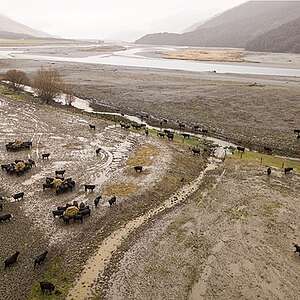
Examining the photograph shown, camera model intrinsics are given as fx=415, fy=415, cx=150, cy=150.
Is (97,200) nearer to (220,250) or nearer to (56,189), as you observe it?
(56,189)

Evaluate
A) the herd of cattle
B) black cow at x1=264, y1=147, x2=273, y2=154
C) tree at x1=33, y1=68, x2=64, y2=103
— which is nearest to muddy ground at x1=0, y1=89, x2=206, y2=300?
the herd of cattle

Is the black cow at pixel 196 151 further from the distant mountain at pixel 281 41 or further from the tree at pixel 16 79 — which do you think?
the distant mountain at pixel 281 41

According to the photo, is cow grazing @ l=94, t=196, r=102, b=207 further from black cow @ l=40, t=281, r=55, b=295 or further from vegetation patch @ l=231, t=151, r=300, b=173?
vegetation patch @ l=231, t=151, r=300, b=173

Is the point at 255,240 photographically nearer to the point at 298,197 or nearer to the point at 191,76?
the point at 298,197

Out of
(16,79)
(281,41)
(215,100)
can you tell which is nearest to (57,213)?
(215,100)

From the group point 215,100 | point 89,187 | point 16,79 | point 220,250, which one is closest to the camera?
point 220,250

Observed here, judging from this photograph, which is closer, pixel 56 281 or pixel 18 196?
pixel 56 281
